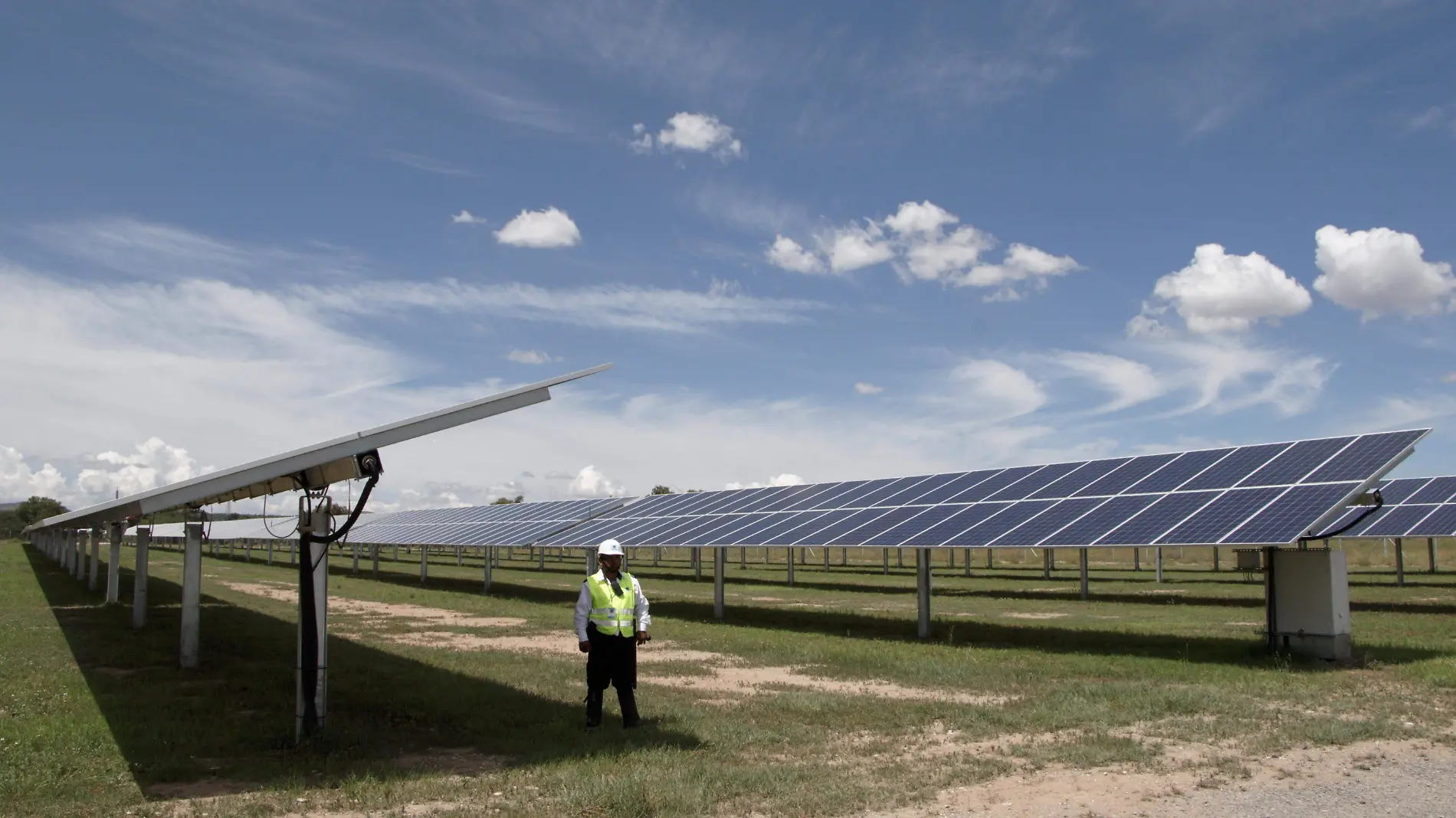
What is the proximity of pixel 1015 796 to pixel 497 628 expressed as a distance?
16.1 meters

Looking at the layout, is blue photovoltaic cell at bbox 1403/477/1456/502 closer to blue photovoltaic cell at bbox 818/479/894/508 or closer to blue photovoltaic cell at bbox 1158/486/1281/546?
blue photovoltaic cell at bbox 818/479/894/508

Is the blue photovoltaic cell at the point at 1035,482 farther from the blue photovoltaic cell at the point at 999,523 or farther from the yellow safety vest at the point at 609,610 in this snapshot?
the yellow safety vest at the point at 609,610

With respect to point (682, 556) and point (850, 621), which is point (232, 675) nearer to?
point (850, 621)

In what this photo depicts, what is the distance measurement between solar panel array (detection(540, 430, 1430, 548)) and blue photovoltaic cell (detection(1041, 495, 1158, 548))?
35 mm

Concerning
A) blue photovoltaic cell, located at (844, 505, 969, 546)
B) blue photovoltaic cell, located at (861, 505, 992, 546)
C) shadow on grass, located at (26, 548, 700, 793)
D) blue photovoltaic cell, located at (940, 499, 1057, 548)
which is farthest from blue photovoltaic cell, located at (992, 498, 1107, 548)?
shadow on grass, located at (26, 548, 700, 793)

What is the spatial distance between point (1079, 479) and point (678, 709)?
13.5 m

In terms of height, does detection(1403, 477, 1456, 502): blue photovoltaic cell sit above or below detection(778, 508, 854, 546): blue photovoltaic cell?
above

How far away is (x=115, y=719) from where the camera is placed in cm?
1112

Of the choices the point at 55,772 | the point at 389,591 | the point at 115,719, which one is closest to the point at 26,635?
the point at 115,719

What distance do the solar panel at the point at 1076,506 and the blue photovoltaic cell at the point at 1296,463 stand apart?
1.5 inches

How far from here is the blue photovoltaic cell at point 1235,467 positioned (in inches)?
730

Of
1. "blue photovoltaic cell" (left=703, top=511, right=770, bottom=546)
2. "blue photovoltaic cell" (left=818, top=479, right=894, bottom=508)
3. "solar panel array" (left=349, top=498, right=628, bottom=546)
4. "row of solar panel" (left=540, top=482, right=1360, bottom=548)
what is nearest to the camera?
"row of solar panel" (left=540, top=482, right=1360, bottom=548)

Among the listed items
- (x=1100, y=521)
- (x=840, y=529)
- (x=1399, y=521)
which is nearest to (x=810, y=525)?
(x=840, y=529)

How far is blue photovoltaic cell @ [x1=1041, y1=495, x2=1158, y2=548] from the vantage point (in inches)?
687
